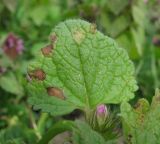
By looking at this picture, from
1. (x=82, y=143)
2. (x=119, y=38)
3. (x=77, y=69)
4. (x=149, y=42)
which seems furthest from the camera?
(x=149, y=42)

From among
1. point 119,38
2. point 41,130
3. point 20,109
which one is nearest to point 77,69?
point 41,130

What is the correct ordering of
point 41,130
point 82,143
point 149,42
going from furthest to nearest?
point 149,42 < point 41,130 < point 82,143

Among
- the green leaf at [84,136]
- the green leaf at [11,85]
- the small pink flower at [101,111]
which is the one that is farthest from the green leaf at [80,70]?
the green leaf at [11,85]

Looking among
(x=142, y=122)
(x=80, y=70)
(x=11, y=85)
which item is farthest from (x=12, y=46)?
(x=142, y=122)

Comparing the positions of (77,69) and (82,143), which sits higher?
(77,69)

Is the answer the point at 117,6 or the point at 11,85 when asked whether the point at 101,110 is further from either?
the point at 117,6

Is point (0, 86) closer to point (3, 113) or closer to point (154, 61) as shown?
point (3, 113)
